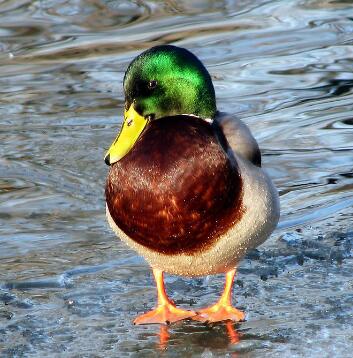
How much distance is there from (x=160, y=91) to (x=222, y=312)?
88 cm

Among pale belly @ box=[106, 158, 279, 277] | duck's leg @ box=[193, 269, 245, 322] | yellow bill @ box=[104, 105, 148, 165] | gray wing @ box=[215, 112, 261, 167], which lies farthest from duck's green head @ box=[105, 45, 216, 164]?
duck's leg @ box=[193, 269, 245, 322]

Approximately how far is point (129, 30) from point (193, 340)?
5.30m

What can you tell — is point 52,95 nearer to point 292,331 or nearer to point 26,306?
point 26,306

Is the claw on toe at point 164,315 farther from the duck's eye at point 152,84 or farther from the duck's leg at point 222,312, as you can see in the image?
the duck's eye at point 152,84

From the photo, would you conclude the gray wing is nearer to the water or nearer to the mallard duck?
the mallard duck

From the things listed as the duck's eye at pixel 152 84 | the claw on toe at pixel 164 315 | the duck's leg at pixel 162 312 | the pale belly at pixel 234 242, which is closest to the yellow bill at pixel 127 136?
the duck's eye at pixel 152 84

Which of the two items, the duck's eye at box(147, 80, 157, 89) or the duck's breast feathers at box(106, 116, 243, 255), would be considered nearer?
the duck's breast feathers at box(106, 116, 243, 255)

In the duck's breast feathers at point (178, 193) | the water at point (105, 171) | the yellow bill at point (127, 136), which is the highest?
the yellow bill at point (127, 136)

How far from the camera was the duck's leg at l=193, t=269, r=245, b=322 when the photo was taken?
430 cm

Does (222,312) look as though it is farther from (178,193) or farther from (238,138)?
(238,138)

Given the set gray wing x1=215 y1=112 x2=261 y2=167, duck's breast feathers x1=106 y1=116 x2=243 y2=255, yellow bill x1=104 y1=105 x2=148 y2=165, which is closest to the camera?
duck's breast feathers x1=106 y1=116 x2=243 y2=255

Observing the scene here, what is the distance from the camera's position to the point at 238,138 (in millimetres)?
4414

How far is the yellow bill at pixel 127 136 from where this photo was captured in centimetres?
426

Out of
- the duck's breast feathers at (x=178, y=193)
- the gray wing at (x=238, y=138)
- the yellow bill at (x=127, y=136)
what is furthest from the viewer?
the gray wing at (x=238, y=138)
